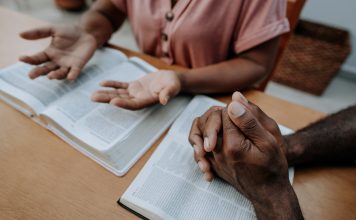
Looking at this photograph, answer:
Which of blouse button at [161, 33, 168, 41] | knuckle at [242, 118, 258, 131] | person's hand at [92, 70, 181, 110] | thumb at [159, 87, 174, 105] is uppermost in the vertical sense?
knuckle at [242, 118, 258, 131]

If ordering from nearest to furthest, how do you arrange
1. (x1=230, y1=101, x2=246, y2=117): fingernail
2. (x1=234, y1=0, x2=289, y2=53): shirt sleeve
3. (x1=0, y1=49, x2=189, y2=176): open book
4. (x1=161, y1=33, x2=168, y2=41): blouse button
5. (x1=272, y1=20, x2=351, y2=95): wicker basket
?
(x1=230, y1=101, x2=246, y2=117): fingernail → (x1=0, y1=49, x2=189, y2=176): open book → (x1=234, y1=0, x2=289, y2=53): shirt sleeve → (x1=161, y1=33, x2=168, y2=41): blouse button → (x1=272, y1=20, x2=351, y2=95): wicker basket

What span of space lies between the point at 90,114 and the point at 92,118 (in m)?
0.02

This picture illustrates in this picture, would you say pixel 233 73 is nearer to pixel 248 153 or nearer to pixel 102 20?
pixel 248 153

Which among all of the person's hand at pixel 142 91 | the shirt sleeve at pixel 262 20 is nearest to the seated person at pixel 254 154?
the person's hand at pixel 142 91

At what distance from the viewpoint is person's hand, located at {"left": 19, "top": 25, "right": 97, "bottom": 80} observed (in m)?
0.70

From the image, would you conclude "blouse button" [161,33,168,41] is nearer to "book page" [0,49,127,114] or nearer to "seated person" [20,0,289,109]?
"seated person" [20,0,289,109]

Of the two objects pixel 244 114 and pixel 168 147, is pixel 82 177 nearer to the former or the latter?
pixel 168 147

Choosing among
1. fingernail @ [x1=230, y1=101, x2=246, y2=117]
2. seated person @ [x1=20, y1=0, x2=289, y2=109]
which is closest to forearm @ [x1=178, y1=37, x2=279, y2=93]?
seated person @ [x1=20, y1=0, x2=289, y2=109]

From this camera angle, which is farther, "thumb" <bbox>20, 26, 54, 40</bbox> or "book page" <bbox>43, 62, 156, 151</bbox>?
"thumb" <bbox>20, 26, 54, 40</bbox>

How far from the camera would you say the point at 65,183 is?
0.50m

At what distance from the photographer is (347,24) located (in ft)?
6.23

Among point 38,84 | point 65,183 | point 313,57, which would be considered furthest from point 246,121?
point 313,57

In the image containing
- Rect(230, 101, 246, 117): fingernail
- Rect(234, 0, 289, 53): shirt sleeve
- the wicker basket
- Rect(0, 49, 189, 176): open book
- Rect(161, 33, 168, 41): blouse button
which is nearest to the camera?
Rect(230, 101, 246, 117): fingernail

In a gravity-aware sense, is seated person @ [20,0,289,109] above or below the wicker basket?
above
